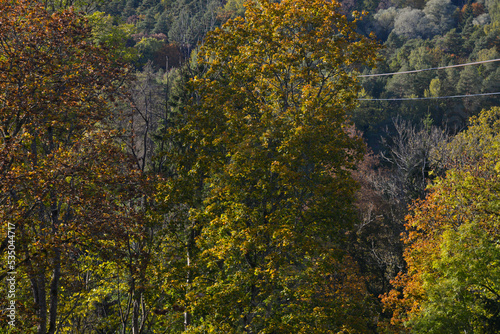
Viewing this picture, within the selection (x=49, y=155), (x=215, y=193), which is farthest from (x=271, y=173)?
(x=49, y=155)

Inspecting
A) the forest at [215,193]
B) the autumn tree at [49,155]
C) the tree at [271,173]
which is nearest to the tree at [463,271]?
the forest at [215,193]

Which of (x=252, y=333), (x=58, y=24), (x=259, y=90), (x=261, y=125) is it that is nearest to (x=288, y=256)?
(x=252, y=333)

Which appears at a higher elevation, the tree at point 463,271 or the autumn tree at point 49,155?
the autumn tree at point 49,155

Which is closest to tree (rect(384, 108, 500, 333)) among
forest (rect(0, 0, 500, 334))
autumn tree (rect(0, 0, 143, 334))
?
forest (rect(0, 0, 500, 334))

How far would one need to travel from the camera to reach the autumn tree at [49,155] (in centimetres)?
727

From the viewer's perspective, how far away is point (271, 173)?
12781 millimetres

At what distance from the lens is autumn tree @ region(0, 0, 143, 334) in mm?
7266

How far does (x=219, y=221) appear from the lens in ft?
38.4

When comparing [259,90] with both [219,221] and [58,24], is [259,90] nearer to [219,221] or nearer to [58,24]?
[219,221]

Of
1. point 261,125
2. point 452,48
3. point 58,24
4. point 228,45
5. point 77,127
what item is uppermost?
point 58,24

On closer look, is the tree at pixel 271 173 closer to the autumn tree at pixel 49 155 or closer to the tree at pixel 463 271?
the tree at pixel 463 271

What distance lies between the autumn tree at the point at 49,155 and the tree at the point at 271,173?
3.41m

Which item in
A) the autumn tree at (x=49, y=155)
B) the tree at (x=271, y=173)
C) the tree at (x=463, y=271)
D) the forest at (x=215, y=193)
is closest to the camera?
the autumn tree at (x=49, y=155)

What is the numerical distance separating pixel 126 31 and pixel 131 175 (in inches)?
598
